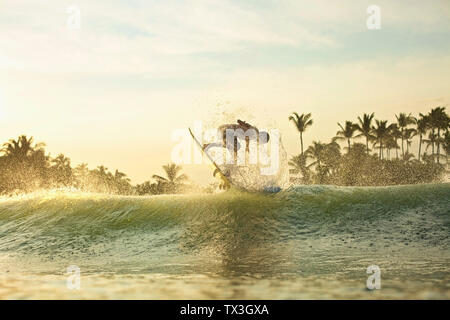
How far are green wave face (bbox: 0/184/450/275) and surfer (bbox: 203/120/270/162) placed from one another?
1.94 metres

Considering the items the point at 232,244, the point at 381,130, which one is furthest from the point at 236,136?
the point at 381,130

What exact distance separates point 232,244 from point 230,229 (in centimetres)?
179

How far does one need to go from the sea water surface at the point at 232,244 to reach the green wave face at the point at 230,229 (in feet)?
0.12

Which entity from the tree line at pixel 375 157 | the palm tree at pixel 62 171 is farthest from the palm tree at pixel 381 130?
the palm tree at pixel 62 171

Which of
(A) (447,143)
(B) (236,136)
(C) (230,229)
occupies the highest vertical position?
(A) (447,143)

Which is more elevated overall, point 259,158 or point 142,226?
point 259,158

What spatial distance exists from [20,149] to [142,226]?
51817mm

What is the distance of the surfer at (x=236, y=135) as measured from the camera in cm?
1809

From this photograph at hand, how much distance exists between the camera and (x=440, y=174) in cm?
7231

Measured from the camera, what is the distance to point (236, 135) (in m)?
18.1

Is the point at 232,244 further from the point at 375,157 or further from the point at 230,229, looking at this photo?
the point at 375,157
